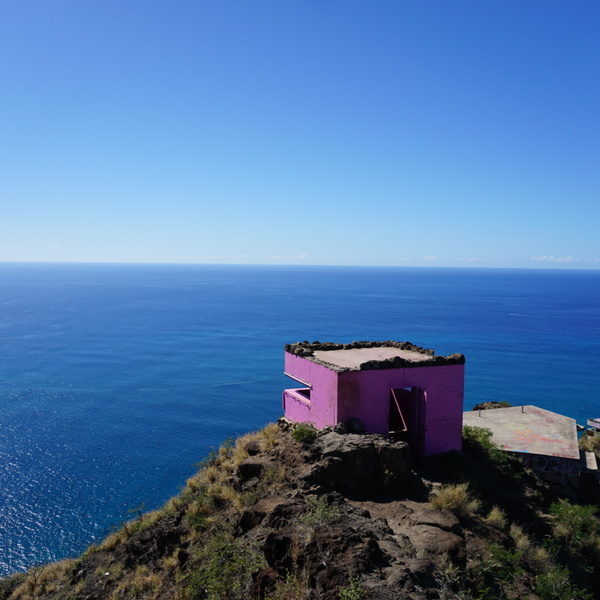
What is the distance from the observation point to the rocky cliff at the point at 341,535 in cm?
706

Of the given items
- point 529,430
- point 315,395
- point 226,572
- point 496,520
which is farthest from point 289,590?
point 529,430

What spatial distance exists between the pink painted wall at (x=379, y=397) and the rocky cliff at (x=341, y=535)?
0.94 meters

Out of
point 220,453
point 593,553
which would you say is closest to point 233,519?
point 220,453

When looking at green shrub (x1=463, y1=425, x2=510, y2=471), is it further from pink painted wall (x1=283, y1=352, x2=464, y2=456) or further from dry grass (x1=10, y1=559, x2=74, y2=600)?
dry grass (x1=10, y1=559, x2=74, y2=600)

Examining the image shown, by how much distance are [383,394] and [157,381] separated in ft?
147

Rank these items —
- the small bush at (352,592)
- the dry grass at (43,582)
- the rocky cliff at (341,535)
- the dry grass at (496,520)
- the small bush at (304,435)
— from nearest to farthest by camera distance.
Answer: the small bush at (352,592)
the rocky cliff at (341,535)
the dry grass at (496,520)
the dry grass at (43,582)
the small bush at (304,435)

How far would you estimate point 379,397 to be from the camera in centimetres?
1511

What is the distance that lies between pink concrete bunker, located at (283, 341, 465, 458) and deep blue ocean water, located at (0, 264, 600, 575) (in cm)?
670

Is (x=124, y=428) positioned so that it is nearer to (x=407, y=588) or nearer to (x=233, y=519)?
(x=233, y=519)

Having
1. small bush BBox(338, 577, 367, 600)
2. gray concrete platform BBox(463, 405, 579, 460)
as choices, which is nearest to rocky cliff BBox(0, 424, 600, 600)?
small bush BBox(338, 577, 367, 600)

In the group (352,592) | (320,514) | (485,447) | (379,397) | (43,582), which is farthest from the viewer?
(485,447)

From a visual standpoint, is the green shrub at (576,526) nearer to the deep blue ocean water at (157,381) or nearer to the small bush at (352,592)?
the small bush at (352,592)

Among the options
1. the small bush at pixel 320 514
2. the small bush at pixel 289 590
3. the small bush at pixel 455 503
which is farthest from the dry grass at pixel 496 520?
the small bush at pixel 289 590

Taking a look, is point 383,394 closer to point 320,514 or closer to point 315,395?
point 315,395
